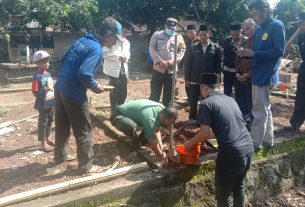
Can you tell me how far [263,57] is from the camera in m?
4.69

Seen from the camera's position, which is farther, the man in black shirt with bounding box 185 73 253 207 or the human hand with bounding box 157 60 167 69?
the human hand with bounding box 157 60 167 69

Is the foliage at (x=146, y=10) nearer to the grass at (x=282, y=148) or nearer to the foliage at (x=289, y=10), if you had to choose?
the foliage at (x=289, y=10)

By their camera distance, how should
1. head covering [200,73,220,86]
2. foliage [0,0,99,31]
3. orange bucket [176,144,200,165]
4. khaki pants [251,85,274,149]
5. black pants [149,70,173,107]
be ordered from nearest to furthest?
1. head covering [200,73,220,86]
2. orange bucket [176,144,200,165]
3. khaki pants [251,85,274,149]
4. black pants [149,70,173,107]
5. foliage [0,0,99,31]

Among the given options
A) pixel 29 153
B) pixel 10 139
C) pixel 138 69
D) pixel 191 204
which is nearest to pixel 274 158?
pixel 191 204

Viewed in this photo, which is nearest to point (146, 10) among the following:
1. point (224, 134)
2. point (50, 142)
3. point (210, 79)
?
point (50, 142)

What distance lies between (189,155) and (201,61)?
262 centimetres

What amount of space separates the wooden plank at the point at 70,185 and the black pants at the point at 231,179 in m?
1.06

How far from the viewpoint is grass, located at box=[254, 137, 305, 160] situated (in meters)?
5.26

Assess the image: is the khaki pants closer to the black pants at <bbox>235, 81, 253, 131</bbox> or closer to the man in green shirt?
the black pants at <bbox>235, 81, 253, 131</bbox>

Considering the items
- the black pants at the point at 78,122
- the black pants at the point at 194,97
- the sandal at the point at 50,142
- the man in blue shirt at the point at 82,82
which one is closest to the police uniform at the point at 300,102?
the black pants at the point at 194,97

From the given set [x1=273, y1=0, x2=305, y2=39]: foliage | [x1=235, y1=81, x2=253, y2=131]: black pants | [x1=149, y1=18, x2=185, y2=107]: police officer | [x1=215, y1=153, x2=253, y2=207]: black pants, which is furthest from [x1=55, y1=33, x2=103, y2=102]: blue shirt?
[x1=273, y1=0, x2=305, y2=39]: foliage

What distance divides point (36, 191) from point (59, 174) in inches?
33.1

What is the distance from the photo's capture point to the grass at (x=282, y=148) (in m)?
5.26

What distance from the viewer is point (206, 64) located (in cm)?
644
